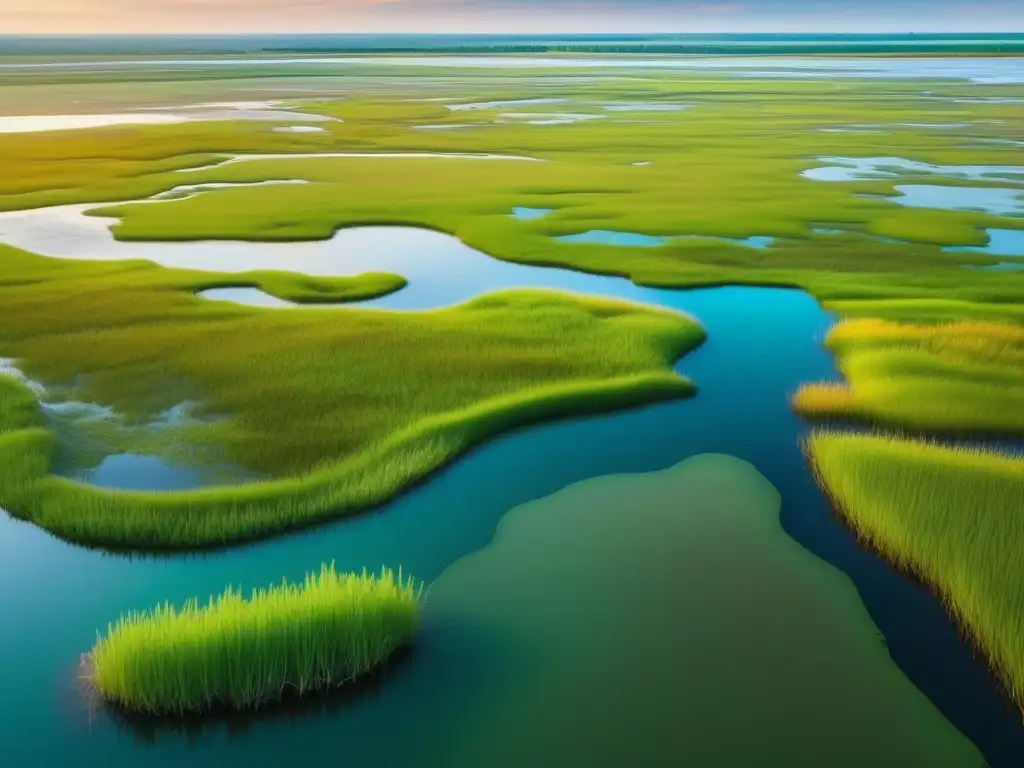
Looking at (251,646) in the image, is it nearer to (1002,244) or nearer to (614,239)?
(614,239)

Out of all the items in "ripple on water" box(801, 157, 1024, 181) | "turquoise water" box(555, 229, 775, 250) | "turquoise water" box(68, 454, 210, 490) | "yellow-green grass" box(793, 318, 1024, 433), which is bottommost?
"turquoise water" box(68, 454, 210, 490)

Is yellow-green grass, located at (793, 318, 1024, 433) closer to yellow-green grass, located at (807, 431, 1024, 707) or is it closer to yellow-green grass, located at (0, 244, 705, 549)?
yellow-green grass, located at (807, 431, 1024, 707)

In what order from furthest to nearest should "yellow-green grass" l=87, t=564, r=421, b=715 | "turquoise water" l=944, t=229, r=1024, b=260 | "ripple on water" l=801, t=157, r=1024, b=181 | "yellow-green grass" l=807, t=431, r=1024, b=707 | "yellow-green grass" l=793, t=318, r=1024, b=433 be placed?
"ripple on water" l=801, t=157, r=1024, b=181
"turquoise water" l=944, t=229, r=1024, b=260
"yellow-green grass" l=793, t=318, r=1024, b=433
"yellow-green grass" l=807, t=431, r=1024, b=707
"yellow-green grass" l=87, t=564, r=421, b=715

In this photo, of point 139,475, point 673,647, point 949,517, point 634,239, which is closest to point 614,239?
point 634,239

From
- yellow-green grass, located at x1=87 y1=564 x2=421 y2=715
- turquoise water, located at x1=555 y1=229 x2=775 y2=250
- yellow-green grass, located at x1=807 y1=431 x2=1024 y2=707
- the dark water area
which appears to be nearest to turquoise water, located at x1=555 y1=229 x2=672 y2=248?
turquoise water, located at x1=555 y1=229 x2=775 y2=250

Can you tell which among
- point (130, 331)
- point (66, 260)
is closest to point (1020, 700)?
point (130, 331)

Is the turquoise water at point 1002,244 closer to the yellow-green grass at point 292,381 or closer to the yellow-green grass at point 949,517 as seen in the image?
the yellow-green grass at point 292,381
